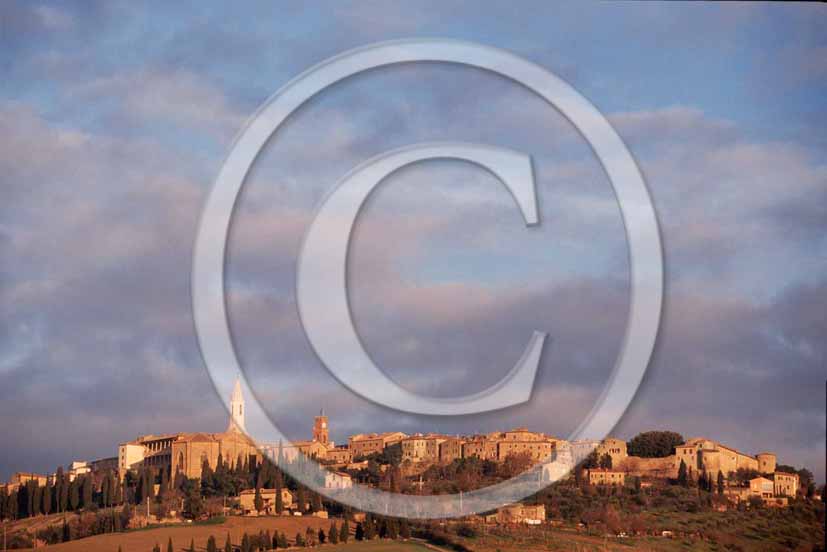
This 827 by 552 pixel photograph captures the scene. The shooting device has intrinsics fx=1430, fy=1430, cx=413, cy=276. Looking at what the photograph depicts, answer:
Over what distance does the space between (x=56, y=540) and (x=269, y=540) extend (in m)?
6.24

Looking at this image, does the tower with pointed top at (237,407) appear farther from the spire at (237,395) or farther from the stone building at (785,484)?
the stone building at (785,484)

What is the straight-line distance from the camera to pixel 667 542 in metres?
36.8

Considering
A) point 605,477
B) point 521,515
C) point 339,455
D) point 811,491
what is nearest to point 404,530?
point 521,515

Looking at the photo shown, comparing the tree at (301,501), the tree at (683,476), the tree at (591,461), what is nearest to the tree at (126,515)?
the tree at (301,501)

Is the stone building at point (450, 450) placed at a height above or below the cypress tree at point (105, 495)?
above

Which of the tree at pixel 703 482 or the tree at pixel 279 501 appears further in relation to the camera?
the tree at pixel 703 482

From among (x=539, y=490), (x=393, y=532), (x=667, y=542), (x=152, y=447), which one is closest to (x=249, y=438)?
(x=152, y=447)

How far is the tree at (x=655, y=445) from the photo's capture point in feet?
164

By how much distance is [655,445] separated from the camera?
50.2m

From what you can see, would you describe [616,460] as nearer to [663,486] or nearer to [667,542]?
[663,486]

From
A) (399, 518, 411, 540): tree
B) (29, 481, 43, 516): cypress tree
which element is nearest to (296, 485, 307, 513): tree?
(399, 518, 411, 540): tree

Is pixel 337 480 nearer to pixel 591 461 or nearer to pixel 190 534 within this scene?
pixel 591 461

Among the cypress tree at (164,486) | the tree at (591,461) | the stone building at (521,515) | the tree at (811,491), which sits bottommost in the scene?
the stone building at (521,515)

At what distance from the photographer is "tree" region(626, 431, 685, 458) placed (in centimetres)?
4994
